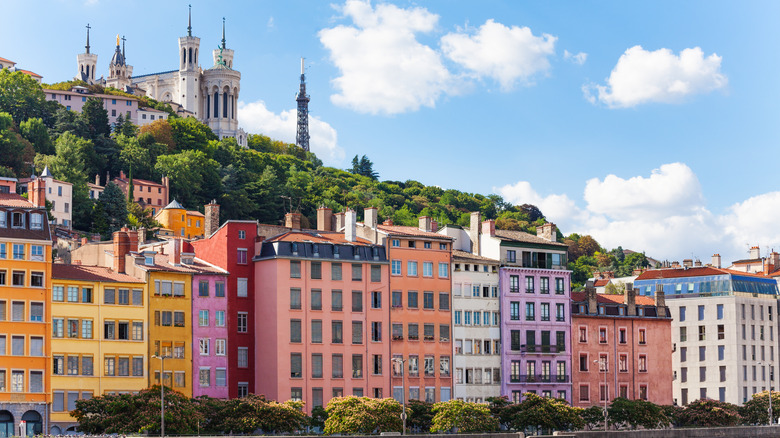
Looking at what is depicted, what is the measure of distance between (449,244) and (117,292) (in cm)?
2461

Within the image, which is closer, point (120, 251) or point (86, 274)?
point (86, 274)

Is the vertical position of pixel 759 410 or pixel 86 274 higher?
pixel 86 274

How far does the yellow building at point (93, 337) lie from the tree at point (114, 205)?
6904 centimetres

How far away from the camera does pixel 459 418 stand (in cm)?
7638

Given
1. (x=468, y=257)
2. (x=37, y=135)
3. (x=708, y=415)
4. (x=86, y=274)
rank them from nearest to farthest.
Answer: (x=86, y=274) < (x=708, y=415) < (x=468, y=257) < (x=37, y=135)

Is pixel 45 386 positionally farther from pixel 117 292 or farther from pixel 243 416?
pixel 243 416

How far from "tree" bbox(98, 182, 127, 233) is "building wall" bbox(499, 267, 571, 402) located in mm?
66685

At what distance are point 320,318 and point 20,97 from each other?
376ft

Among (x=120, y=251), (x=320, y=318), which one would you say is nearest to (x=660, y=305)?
(x=320, y=318)

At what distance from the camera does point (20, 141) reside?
162m

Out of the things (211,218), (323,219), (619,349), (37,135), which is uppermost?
(37,135)

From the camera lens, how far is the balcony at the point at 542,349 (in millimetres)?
91875

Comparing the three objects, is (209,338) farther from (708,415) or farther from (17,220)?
(708,415)

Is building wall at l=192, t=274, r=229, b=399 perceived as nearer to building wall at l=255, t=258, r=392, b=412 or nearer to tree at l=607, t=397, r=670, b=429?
building wall at l=255, t=258, r=392, b=412
